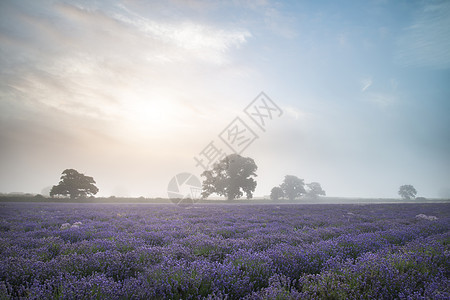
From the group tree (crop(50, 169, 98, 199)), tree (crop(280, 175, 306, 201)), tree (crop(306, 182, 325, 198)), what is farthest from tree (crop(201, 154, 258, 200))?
tree (crop(306, 182, 325, 198))

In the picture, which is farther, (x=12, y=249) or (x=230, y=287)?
(x=12, y=249)

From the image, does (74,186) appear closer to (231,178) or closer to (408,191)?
(231,178)

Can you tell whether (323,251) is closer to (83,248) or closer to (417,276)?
(417,276)

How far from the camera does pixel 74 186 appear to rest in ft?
117

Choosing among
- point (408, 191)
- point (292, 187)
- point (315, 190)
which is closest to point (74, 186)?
point (292, 187)

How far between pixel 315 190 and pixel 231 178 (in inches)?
2241

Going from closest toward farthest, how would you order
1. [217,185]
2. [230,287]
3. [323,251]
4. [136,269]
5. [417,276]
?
[230,287]
[417,276]
[136,269]
[323,251]
[217,185]

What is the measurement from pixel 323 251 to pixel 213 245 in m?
2.28

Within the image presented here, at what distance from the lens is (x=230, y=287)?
2965 millimetres

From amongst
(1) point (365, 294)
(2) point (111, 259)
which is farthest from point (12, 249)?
(1) point (365, 294)

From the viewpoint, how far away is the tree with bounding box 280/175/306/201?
71.4 metres

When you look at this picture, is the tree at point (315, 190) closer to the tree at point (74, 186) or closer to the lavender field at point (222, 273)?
the tree at point (74, 186)

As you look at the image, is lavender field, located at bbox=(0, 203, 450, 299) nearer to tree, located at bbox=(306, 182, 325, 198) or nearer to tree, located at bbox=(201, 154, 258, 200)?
tree, located at bbox=(201, 154, 258, 200)

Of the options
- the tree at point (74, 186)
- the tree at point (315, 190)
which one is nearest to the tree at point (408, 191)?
the tree at point (315, 190)
